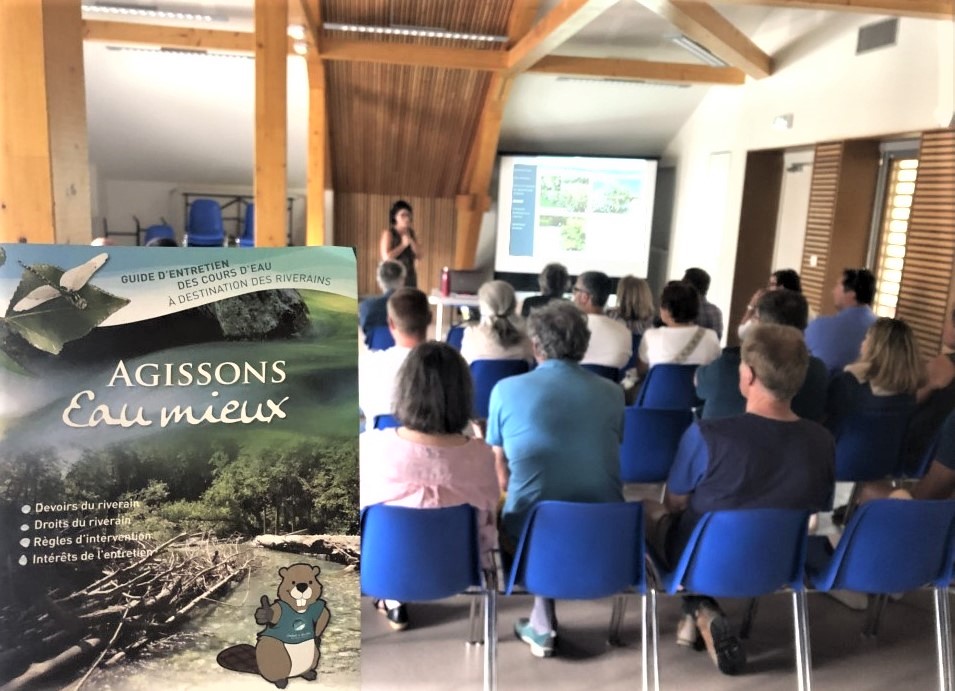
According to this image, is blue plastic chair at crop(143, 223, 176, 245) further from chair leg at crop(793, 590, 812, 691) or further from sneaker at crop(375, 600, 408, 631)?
chair leg at crop(793, 590, 812, 691)

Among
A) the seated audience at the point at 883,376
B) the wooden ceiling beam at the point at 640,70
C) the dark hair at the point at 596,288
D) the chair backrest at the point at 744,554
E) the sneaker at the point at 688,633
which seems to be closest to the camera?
the chair backrest at the point at 744,554

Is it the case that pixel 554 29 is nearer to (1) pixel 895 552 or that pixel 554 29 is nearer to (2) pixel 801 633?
(1) pixel 895 552

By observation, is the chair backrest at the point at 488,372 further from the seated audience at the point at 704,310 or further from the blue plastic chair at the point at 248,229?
the blue plastic chair at the point at 248,229

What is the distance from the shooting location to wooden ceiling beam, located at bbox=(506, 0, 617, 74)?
504 centimetres

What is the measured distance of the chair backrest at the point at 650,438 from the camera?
332 centimetres

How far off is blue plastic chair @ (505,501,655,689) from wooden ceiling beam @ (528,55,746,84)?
6200 millimetres

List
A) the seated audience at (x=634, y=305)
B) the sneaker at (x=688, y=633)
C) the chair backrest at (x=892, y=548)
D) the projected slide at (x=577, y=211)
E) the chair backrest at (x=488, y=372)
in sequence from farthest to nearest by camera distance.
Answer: the projected slide at (x=577, y=211)
the seated audience at (x=634, y=305)
the chair backrest at (x=488, y=372)
the sneaker at (x=688, y=633)
the chair backrest at (x=892, y=548)

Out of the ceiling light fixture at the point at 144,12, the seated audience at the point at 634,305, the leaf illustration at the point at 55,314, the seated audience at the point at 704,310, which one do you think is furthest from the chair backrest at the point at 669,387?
the ceiling light fixture at the point at 144,12

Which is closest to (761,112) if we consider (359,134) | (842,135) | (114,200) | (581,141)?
(842,135)

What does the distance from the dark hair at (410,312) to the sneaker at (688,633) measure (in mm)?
1596

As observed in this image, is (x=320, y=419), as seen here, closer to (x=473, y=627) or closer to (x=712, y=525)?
(x=712, y=525)

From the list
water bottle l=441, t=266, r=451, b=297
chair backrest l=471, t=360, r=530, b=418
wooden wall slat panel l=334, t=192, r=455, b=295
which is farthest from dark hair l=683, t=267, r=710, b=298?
wooden wall slat panel l=334, t=192, r=455, b=295

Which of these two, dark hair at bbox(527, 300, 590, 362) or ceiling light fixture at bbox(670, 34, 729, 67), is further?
ceiling light fixture at bbox(670, 34, 729, 67)

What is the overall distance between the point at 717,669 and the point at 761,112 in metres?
6.18
